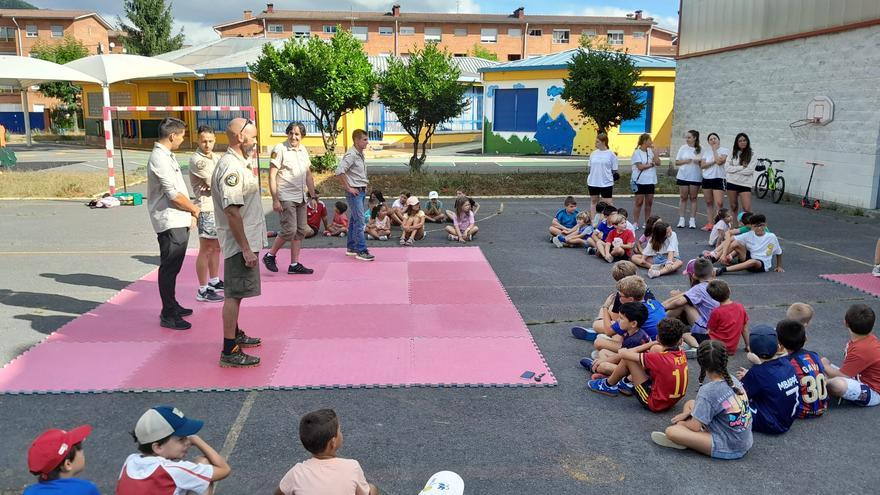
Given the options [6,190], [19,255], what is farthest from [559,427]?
[6,190]

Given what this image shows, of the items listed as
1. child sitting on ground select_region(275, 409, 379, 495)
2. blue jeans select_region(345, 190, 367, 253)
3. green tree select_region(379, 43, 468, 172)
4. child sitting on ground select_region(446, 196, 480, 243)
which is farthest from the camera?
green tree select_region(379, 43, 468, 172)

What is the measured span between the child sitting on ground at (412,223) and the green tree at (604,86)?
361 inches

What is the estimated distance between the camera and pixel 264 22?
6431cm

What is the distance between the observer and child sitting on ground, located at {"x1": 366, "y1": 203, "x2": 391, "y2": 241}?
11.9m

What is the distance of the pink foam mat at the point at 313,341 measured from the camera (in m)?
5.68

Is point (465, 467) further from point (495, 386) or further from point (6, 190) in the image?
point (6, 190)

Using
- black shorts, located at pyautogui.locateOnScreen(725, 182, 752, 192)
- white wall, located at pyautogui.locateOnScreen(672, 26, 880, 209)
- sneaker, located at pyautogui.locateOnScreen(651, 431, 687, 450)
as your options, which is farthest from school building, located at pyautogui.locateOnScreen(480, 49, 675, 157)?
sneaker, located at pyautogui.locateOnScreen(651, 431, 687, 450)

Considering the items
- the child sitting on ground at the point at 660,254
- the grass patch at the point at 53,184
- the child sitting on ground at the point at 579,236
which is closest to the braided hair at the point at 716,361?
the child sitting on ground at the point at 660,254

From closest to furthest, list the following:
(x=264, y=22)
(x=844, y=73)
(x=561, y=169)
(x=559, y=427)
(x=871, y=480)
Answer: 1. (x=871, y=480)
2. (x=559, y=427)
3. (x=844, y=73)
4. (x=561, y=169)
5. (x=264, y=22)

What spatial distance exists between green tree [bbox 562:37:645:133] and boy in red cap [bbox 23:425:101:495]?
57.7ft

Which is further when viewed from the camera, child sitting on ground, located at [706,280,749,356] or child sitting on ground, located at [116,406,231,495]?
child sitting on ground, located at [706,280,749,356]

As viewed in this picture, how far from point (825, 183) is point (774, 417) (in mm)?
13413

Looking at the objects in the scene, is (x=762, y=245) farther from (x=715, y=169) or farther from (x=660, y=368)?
(x=660, y=368)

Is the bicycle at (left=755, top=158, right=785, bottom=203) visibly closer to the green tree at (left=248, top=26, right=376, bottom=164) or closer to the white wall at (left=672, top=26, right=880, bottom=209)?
the white wall at (left=672, top=26, right=880, bottom=209)
